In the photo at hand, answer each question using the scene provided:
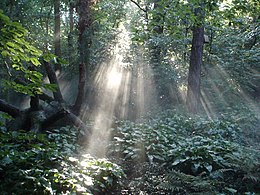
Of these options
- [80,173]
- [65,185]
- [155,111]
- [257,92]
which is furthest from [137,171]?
[257,92]

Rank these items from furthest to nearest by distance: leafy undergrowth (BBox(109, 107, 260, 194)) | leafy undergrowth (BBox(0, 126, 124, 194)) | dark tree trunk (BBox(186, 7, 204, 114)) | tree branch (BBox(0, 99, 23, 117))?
dark tree trunk (BBox(186, 7, 204, 114))
tree branch (BBox(0, 99, 23, 117))
leafy undergrowth (BBox(109, 107, 260, 194))
leafy undergrowth (BBox(0, 126, 124, 194))

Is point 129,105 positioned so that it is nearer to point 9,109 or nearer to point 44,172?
point 9,109

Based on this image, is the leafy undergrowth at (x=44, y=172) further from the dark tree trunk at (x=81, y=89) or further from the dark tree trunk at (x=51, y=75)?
the dark tree trunk at (x=51, y=75)

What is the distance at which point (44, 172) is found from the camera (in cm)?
403

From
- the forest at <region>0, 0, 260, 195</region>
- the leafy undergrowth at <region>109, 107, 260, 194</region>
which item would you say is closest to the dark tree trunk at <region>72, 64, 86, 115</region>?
the forest at <region>0, 0, 260, 195</region>

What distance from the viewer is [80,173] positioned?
461 cm

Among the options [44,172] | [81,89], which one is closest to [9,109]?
[81,89]

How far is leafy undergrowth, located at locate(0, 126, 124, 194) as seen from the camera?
371 centimetres

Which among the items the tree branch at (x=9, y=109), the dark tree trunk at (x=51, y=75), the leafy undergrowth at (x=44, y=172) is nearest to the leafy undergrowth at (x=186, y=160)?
the leafy undergrowth at (x=44, y=172)

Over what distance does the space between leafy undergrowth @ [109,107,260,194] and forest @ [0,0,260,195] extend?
0.08 ft

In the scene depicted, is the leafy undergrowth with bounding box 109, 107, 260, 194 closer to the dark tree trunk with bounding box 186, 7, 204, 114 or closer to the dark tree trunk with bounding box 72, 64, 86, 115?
the dark tree trunk with bounding box 72, 64, 86, 115

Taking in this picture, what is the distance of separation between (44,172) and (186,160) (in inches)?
127

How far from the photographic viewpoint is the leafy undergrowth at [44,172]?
371cm

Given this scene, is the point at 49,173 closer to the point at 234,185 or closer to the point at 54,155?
the point at 54,155
